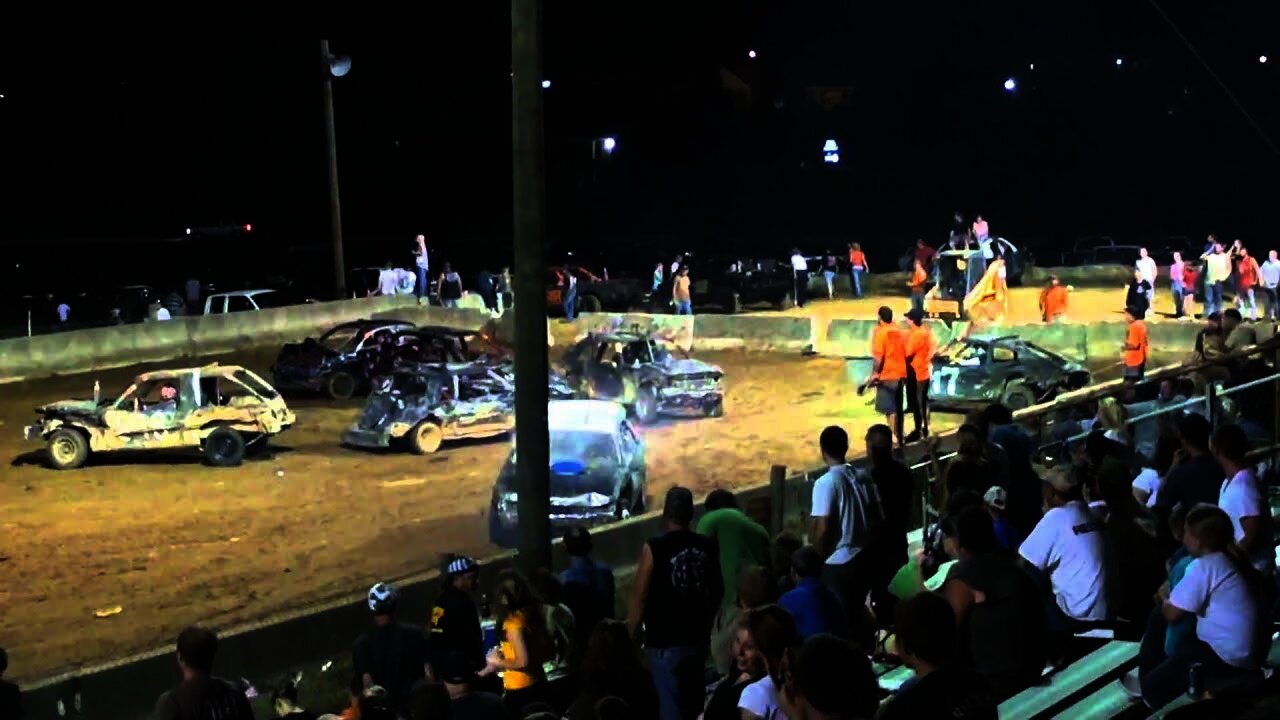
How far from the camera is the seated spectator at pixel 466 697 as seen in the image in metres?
6.30

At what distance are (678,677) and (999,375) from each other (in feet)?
58.0

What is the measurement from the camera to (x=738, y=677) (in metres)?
6.53

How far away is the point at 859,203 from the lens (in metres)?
87.1

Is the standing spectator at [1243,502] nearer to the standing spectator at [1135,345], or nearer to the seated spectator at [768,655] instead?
the seated spectator at [768,655]

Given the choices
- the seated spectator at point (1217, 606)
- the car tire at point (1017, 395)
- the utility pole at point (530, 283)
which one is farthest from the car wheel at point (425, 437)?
the seated spectator at point (1217, 606)

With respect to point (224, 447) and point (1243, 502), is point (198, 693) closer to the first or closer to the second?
point (1243, 502)

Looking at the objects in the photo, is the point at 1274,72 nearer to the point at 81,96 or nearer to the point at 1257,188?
the point at 1257,188

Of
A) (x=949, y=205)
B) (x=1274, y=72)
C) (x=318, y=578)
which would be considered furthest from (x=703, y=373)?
(x=1274, y=72)

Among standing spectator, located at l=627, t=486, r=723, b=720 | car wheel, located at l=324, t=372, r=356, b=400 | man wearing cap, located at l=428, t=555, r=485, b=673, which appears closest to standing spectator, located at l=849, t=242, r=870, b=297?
car wheel, located at l=324, t=372, r=356, b=400

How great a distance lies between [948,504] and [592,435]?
812 centimetres

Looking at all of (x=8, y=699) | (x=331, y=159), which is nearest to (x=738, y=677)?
(x=8, y=699)

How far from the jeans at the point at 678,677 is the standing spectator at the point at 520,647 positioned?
63 cm

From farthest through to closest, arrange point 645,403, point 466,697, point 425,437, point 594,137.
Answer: point 594,137
point 645,403
point 425,437
point 466,697

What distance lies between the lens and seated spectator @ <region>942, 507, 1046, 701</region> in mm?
6430
